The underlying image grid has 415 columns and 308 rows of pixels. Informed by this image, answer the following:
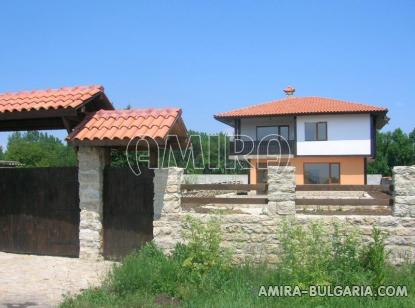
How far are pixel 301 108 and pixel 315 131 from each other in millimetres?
1978

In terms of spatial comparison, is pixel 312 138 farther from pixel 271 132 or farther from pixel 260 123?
pixel 260 123

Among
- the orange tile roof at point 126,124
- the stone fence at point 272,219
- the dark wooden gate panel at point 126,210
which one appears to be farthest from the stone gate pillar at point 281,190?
the dark wooden gate panel at point 126,210

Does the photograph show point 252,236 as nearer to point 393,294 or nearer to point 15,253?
point 393,294

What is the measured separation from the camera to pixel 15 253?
905cm

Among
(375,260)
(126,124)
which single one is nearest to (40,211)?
(126,124)

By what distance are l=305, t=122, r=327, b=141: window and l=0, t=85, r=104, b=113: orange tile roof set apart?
967 inches

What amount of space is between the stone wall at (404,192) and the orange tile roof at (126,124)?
3.92 m

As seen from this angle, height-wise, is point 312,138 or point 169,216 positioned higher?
point 312,138

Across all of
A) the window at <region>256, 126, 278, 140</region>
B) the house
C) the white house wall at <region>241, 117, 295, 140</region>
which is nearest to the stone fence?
the house

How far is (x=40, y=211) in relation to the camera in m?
8.88

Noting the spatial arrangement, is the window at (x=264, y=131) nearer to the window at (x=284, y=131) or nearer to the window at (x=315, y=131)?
the window at (x=284, y=131)

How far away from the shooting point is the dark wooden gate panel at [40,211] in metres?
8.66

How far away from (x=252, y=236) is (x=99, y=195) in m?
3.03

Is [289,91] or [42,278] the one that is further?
[289,91]
